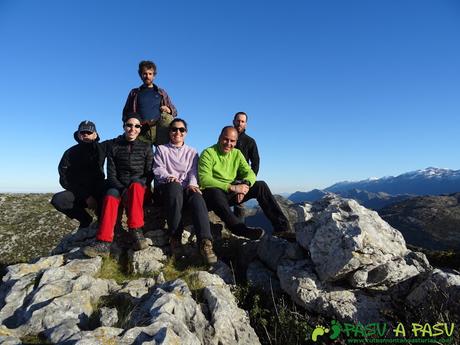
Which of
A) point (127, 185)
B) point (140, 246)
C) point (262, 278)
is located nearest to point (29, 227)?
point (127, 185)

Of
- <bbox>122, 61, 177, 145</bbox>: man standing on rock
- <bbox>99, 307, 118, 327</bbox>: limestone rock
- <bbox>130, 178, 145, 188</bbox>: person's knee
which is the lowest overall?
<bbox>99, 307, 118, 327</bbox>: limestone rock

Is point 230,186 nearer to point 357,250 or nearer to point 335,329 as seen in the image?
point 357,250

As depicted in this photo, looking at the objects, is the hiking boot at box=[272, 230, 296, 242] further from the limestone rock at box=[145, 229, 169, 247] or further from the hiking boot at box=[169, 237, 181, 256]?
the limestone rock at box=[145, 229, 169, 247]

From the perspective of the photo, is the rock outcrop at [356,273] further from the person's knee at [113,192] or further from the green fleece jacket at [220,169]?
the person's knee at [113,192]

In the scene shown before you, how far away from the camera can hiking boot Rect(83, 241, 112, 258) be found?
8.98m

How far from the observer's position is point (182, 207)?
9.75m

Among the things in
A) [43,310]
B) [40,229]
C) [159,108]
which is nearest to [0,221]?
[40,229]

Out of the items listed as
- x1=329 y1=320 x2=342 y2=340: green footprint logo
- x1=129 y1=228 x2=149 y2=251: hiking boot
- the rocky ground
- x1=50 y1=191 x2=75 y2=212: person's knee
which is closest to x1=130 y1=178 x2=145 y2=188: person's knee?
x1=129 y1=228 x2=149 y2=251: hiking boot

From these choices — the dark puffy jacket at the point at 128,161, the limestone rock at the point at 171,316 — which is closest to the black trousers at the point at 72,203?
the dark puffy jacket at the point at 128,161

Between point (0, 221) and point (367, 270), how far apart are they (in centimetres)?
8368

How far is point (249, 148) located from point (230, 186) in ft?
11.9

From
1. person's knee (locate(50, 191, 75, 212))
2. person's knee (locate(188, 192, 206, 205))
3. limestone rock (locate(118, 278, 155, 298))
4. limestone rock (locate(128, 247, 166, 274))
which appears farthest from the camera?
person's knee (locate(50, 191, 75, 212))

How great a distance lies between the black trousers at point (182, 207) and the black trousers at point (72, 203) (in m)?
2.45

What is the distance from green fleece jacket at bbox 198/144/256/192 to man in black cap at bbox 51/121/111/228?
3.13 metres
